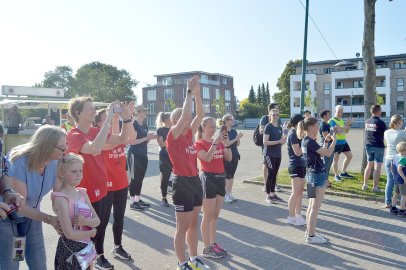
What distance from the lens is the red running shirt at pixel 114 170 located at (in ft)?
15.9

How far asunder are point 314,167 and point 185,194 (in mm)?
2143

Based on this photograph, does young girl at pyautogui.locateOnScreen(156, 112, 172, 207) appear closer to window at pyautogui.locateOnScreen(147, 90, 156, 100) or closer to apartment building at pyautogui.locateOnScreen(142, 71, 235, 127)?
apartment building at pyautogui.locateOnScreen(142, 71, 235, 127)

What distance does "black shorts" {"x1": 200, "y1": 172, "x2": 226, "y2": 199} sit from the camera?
507 centimetres

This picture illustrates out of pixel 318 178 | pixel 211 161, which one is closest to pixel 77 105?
pixel 211 161

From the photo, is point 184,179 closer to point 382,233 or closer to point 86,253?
point 86,253

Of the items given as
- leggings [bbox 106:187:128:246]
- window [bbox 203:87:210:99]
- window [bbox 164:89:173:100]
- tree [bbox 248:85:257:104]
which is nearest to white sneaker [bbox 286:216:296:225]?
leggings [bbox 106:187:128:246]

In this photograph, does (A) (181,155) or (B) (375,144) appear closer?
(A) (181,155)

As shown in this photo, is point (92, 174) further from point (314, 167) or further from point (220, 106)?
point (220, 106)

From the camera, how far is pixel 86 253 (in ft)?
10.7

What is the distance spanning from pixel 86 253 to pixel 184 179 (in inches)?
59.6

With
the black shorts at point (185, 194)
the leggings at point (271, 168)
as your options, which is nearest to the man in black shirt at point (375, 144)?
the leggings at point (271, 168)

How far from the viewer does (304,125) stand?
18.7 feet

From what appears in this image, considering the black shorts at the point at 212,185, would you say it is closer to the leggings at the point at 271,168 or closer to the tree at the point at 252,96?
the leggings at the point at 271,168

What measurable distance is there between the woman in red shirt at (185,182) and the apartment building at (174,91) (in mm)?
64599
